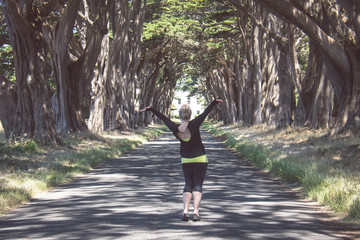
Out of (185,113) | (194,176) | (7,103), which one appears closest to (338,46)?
(185,113)

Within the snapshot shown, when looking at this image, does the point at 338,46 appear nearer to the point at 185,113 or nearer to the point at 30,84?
the point at 185,113

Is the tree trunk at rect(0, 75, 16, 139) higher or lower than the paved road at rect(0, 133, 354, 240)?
higher

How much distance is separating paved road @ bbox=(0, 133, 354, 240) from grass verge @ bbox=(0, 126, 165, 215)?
288mm

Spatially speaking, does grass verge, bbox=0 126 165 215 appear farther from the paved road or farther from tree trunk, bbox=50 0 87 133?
tree trunk, bbox=50 0 87 133

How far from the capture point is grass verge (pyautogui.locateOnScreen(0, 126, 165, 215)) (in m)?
9.26

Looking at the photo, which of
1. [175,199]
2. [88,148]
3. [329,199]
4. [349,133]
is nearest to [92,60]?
[88,148]

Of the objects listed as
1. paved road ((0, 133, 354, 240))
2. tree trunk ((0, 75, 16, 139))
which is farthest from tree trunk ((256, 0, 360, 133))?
tree trunk ((0, 75, 16, 139))

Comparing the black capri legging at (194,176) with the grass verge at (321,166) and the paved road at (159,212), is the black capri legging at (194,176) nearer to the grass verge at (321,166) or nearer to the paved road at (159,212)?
the paved road at (159,212)

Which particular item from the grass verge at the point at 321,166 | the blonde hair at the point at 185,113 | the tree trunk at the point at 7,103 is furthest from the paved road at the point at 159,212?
the tree trunk at the point at 7,103

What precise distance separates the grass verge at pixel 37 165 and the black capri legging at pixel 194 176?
283 cm

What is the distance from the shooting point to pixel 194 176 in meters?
7.58

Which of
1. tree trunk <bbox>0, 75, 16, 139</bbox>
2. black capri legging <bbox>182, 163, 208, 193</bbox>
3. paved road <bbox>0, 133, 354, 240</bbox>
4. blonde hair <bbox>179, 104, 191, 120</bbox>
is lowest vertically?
paved road <bbox>0, 133, 354, 240</bbox>

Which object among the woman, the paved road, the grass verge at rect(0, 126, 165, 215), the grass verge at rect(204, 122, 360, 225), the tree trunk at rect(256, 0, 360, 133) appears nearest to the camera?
the paved road

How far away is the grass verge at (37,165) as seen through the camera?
9258mm
